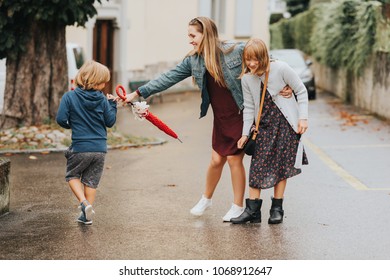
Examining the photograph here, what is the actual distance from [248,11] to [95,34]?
10154 mm

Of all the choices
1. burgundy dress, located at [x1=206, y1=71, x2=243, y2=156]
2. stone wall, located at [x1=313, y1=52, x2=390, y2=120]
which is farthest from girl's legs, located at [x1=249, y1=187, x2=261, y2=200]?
stone wall, located at [x1=313, y1=52, x2=390, y2=120]

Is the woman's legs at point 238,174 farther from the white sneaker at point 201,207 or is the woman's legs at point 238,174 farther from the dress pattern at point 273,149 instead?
the white sneaker at point 201,207

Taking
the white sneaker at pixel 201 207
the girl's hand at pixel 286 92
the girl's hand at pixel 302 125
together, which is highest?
the girl's hand at pixel 286 92

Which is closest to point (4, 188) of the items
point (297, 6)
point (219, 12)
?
point (219, 12)

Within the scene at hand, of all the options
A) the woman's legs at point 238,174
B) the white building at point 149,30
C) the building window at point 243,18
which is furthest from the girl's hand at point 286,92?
the building window at point 243,18

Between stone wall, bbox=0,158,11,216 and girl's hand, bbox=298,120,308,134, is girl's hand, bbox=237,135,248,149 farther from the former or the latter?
stone wall, bbox=0,158,11,216

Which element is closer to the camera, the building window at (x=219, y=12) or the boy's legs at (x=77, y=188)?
the boy's legs at (x=77, y=188)

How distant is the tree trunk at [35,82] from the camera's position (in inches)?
584

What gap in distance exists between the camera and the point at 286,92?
7574 mm

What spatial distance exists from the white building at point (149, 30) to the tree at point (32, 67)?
20.4 ft

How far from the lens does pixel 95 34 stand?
80.7 feet

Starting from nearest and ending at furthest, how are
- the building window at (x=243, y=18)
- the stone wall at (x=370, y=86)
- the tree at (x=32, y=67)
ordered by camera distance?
the tree at (x=32, y=67)
the stone wall at (x=370, y=86)
the building window at (x=243, y=18)

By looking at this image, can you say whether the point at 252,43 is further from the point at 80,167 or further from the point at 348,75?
the point at 348,75

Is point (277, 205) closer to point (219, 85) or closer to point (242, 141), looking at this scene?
point (242, 141)
